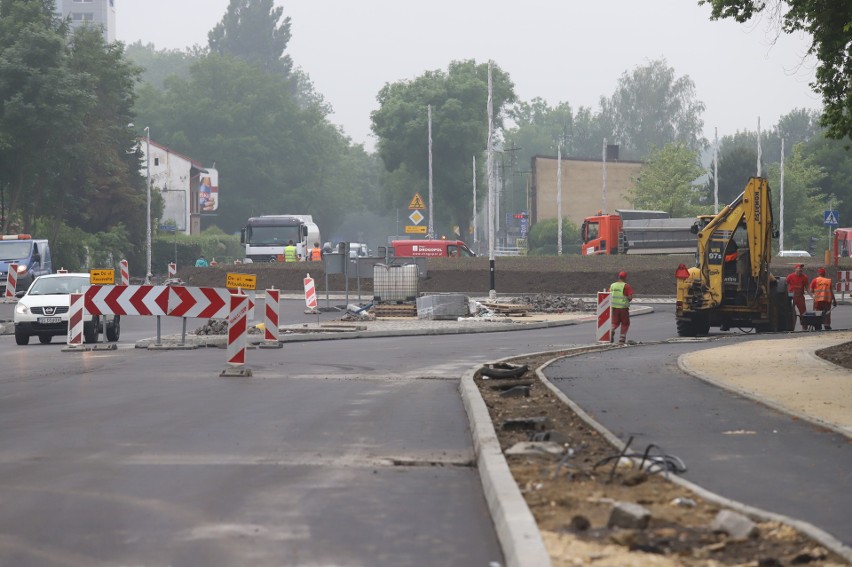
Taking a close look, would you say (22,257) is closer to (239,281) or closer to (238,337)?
(239,281)

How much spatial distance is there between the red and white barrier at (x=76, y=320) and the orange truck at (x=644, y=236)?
43899mm

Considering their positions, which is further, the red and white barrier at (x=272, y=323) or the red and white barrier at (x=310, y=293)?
the red and white barrier at (x=310, y=293)

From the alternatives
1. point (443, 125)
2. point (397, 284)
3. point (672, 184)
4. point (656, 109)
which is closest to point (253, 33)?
point (656, 109)

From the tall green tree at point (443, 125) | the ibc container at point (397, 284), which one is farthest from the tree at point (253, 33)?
the ibc container at point (397, 284)

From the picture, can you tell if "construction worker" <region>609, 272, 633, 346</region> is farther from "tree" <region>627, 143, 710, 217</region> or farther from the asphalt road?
"tree" <region>627, 143, 710, 217</region>

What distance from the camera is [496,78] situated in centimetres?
11594

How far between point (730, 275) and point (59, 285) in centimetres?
1546

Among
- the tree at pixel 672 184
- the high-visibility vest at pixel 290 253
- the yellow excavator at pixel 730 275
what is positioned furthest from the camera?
the tree at pixel 672 184

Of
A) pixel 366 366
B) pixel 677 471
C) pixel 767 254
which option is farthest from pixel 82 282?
pixel 677 471

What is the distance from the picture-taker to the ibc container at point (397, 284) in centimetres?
4191

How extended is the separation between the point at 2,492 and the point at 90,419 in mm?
4642

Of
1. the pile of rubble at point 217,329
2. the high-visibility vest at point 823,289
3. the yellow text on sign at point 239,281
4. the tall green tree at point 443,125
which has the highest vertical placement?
the tall green tree at point 443,125

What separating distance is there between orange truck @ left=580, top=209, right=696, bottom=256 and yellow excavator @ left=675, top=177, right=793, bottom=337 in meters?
33.9

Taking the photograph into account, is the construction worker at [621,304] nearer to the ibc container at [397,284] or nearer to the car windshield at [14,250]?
the ibc container at [397,284]
